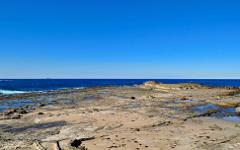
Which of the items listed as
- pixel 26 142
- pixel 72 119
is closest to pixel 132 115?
pixel 72 119

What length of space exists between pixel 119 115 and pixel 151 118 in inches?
115

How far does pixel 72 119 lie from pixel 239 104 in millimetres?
19664

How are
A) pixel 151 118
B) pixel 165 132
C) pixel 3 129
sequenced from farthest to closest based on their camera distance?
1. pixel 151 118
2. pixel 3 129
3. pixel 165 132

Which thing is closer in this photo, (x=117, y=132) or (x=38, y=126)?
(x=117, y=132)

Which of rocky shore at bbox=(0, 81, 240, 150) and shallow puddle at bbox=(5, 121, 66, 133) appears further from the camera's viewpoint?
shallow puddle at bbox=(5, 121, 66, 133)

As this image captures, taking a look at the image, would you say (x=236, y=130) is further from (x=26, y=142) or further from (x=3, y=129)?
(x=3, y=129)

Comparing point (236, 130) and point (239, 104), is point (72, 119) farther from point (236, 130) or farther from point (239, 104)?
point (239, 104)

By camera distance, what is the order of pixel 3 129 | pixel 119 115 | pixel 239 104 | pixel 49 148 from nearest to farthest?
pixel 49 148 < pixel 3 129 < pixel 119 115 < pixel 239 104

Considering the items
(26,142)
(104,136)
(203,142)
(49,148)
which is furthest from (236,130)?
(26,142)

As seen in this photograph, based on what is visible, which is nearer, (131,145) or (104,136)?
(131,145)

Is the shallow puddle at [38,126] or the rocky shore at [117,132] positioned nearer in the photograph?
the rocky shore at [117,132]

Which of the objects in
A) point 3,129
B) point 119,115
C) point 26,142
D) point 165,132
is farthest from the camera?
point 119,115

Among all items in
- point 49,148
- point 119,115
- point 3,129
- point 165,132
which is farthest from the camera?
point 119,115

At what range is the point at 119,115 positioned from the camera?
22938mm
